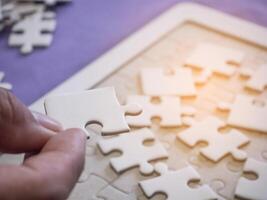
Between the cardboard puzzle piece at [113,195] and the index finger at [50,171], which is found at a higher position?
the index finger at [50,171]

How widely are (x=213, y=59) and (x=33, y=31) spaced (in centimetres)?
45

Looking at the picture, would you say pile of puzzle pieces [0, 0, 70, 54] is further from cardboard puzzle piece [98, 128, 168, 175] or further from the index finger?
the index finger

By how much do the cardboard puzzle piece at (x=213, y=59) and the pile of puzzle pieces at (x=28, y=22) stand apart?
360 mm

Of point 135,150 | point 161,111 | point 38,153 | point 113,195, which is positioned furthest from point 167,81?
point 38,153

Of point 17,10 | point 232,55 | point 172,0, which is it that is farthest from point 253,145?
point 17,10

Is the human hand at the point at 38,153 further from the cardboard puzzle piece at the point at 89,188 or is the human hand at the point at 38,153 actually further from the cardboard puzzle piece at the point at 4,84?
the cardboard puzzle piece at the point at 4,84

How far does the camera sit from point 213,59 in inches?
45.9

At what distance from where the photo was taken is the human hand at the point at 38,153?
25.3 inches

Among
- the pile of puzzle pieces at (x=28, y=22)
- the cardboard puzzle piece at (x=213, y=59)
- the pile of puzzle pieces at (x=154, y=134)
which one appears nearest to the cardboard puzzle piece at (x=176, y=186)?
the pile of puzzle pieces at (x=154, y=134)

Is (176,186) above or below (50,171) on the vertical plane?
below

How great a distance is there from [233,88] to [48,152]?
1.75 ft

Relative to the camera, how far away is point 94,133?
983 millimetres

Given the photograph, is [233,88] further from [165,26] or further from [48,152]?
[48,152]

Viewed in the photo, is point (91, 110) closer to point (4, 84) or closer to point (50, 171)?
point (50, 171)
